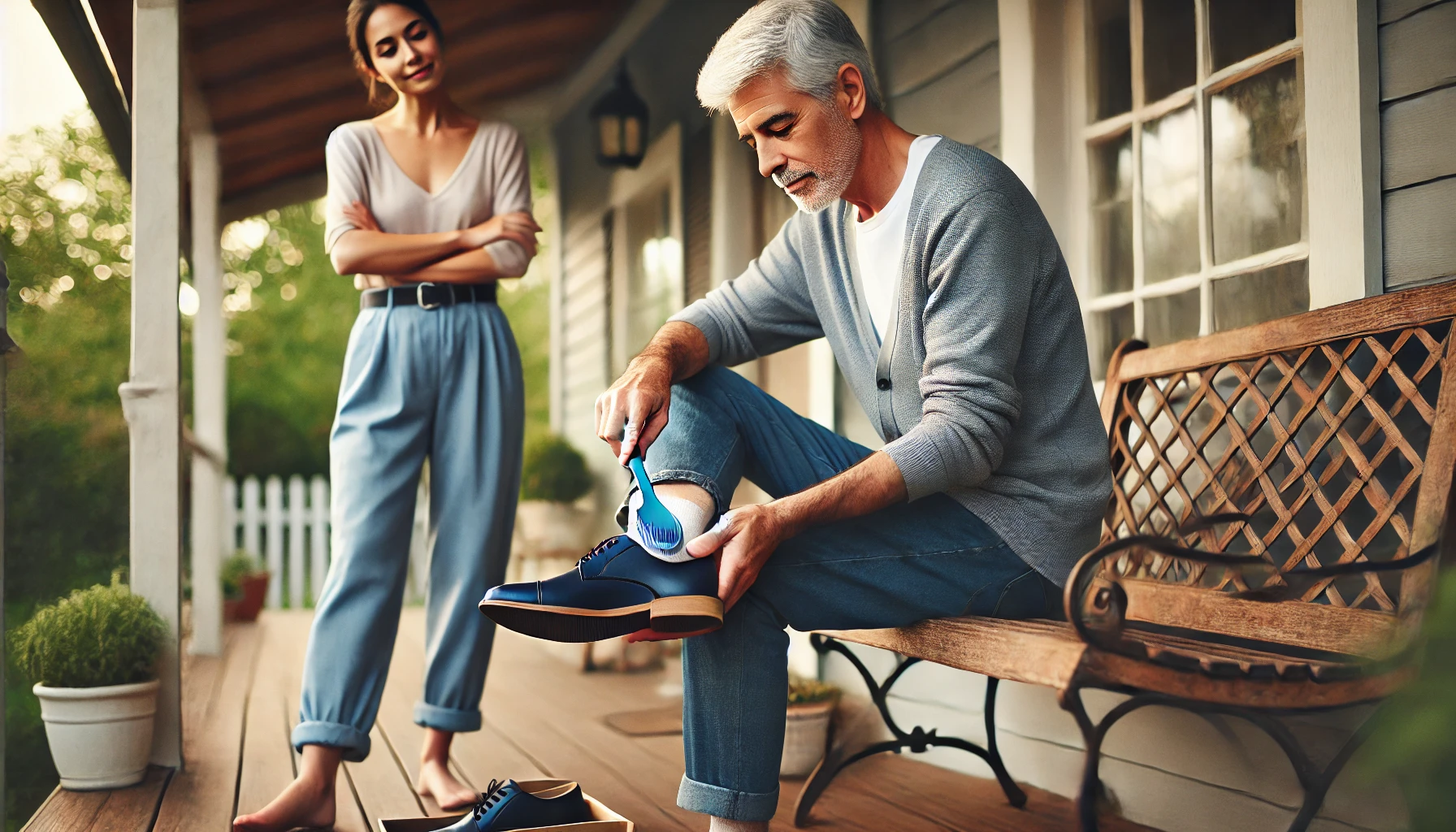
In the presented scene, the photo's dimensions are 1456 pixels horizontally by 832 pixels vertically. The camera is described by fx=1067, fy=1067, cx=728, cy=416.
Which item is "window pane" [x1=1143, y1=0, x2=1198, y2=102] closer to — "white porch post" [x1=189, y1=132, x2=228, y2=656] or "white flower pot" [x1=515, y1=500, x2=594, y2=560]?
"white flower pot" [x1=515, y1=500, x2=594, y2=560]

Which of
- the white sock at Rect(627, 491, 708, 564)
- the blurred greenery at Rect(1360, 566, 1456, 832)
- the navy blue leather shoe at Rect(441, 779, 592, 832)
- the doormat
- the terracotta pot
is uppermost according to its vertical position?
the white sock at Rect(627, 491, 708, 564)

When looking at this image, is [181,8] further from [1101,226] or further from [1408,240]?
[1408,240]

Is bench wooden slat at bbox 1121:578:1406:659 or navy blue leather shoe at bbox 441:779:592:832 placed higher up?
bench wooden slat at bbox 1121:578:1406:659

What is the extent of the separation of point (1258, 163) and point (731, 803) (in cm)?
144

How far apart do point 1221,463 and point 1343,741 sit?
0.45 m

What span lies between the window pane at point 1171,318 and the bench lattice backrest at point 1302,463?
0.40ft

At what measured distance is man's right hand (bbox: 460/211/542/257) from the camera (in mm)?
2068

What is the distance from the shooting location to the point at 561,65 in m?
5.65

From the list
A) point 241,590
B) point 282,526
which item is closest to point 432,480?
point 241,590

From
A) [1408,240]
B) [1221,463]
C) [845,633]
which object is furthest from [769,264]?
[1408,240]

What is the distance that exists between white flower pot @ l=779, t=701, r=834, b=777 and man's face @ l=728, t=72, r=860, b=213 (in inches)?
47.6

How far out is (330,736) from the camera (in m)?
1.86

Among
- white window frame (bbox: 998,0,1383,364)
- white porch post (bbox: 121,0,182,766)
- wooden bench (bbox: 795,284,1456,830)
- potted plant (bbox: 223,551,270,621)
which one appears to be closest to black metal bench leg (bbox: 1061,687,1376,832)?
wooden bench (bbox: 795,284,1456,830)

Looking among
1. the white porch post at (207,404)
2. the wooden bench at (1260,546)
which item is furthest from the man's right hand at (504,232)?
the white porch post at (207,404)
